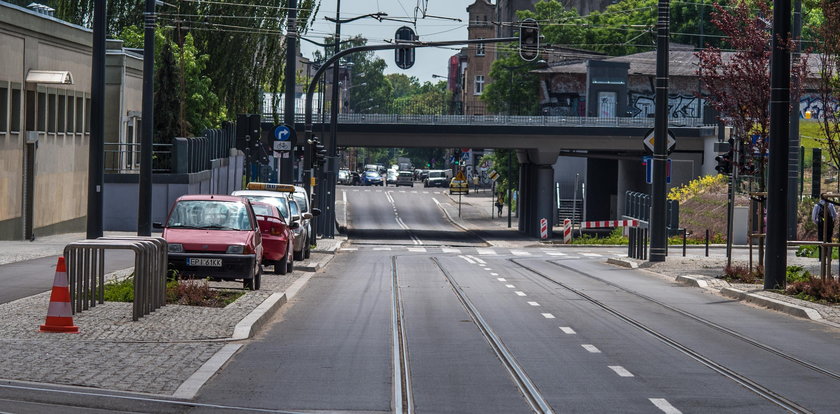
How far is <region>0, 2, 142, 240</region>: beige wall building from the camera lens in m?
35.2

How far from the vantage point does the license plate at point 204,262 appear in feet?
68.1

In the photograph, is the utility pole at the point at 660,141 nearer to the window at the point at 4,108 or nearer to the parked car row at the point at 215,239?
the parked car row at the point at 215,239

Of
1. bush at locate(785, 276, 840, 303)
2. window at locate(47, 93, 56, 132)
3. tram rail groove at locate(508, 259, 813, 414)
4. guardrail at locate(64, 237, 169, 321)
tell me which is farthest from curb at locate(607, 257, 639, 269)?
guardrail at locate(64, 237, 169, 321)

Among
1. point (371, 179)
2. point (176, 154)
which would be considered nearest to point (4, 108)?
point (176, 154)

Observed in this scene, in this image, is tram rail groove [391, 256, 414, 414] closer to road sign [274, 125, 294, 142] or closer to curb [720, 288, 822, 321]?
curb [720, 288, 822, 321]

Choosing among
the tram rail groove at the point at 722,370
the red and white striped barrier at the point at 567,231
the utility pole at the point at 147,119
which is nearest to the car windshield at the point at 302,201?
the utility pole at the point at 147,119

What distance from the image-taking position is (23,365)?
11734 millimetres

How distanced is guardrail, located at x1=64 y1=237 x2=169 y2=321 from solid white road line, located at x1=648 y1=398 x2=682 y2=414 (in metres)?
7.07

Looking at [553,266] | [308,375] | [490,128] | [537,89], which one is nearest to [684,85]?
[537,89]

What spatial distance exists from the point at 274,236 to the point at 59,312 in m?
11.9

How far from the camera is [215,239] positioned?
21.2 m

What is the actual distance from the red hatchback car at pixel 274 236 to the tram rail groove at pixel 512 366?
5.94 m

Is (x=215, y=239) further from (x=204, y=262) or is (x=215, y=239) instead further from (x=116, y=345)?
(x=116, y=345)

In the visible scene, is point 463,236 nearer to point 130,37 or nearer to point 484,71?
point 130,37
